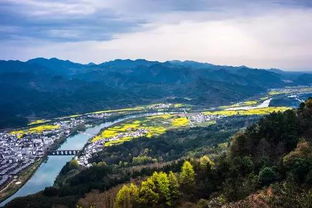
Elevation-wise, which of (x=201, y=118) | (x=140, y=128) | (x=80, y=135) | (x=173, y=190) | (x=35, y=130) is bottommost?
(x=80, y=135)

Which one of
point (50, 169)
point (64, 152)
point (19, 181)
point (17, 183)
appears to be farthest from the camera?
point (64, 152)

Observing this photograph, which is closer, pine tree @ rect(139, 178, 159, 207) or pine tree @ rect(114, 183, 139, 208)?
pine tree @ rect(139, 178, 159, 207)

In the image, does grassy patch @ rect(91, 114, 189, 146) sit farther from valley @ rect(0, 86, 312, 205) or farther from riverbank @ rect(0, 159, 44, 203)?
riverbank @ rect(0, 159, 44, 203)

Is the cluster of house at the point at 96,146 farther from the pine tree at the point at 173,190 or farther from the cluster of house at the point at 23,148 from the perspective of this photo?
the pine tree at the point at 173,190

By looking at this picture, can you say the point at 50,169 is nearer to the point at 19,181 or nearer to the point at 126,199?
the point at 19,181

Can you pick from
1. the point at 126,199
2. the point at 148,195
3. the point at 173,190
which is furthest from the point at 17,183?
the point at 173,190

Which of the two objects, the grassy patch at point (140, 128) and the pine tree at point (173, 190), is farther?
the grassy patch at point (140, 128)

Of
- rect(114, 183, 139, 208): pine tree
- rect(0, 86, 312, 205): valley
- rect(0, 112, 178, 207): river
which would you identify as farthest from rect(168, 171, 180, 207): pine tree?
rect(0, 86, 312, 205): valley

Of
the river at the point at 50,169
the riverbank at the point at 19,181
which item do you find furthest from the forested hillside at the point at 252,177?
the riverbank at the point at 19,181
